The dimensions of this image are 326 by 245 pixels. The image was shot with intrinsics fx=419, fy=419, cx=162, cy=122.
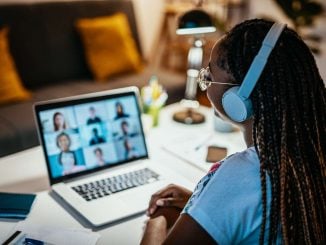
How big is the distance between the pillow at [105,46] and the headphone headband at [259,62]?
2.29 metres

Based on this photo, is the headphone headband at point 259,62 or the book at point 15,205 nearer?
the headphone headband at point 259,62

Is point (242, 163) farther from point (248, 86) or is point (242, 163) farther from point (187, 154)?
point (187, 154)

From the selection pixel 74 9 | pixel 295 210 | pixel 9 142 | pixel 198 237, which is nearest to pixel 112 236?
pixel 198 237

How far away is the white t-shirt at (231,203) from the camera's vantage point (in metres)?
0.76

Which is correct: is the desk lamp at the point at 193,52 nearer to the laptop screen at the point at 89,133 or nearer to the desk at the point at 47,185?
the desk at the point at 47,185

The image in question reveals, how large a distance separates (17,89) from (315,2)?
2304 millimetres

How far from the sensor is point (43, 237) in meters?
1.00

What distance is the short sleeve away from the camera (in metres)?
0.76

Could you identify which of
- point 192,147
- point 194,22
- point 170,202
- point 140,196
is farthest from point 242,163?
point 194,22

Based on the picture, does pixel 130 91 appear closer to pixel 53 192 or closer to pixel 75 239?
pixel 53 192

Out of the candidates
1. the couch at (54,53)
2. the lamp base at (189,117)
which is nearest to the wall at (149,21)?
the couch at (54,53)

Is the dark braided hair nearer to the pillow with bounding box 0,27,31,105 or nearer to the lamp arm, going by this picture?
the lamp arm

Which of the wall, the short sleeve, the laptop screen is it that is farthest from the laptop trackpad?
the wall

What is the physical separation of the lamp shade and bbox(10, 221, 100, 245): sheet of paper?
976 mm
